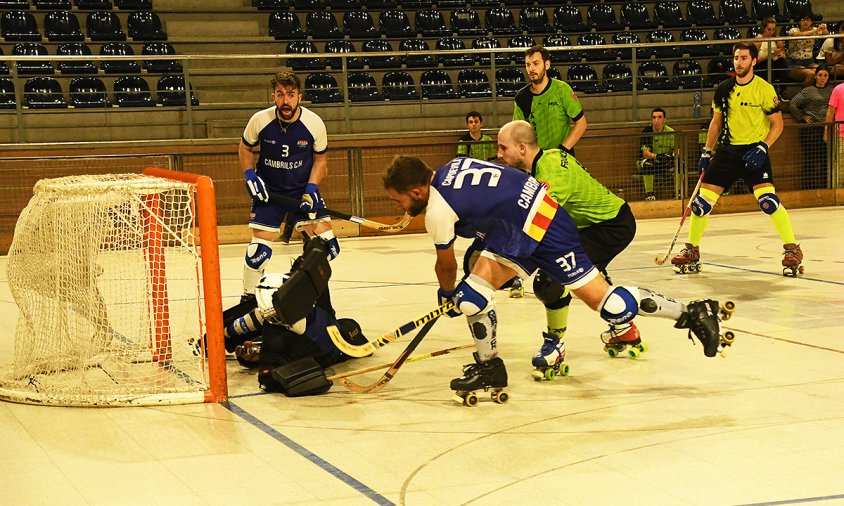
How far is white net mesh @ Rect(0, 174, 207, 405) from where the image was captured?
538 cm

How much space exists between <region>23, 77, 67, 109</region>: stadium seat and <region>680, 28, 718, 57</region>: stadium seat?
9312mm

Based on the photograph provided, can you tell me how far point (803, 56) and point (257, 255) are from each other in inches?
425

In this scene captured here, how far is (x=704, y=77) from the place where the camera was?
1595 centimetres

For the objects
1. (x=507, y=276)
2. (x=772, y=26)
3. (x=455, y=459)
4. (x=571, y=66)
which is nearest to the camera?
(x=455, y=459)

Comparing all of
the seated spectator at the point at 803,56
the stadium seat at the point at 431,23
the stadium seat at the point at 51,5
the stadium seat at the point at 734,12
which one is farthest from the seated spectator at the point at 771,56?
the stadium seat at the point at 51,5

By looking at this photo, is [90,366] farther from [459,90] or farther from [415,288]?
[459,90]

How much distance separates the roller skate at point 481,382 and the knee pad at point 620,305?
567mm

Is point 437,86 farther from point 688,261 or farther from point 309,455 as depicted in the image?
point 309,455

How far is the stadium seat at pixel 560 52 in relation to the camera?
15719 mm

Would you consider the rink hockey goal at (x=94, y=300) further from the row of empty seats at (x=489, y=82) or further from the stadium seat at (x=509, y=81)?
the stadium seat at (x=509, y=81)

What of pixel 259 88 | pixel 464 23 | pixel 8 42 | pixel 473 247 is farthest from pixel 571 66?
pixel 473 247

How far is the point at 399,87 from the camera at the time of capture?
14320 millimetres

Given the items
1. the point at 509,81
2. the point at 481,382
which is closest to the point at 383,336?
the point at 481,382

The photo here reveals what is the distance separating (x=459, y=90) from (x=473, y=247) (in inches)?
382
